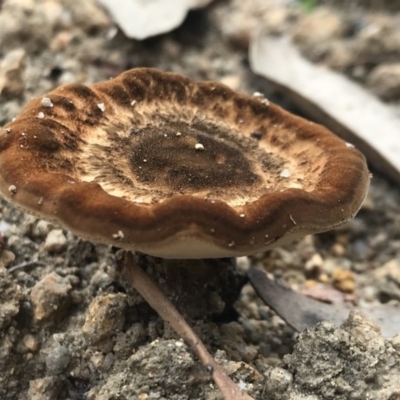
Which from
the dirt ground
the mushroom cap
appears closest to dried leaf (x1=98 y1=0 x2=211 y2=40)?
the dirt ground

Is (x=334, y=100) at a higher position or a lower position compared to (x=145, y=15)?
lower

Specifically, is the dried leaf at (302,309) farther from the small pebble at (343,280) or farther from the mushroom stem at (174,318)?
the mushroom stem at (174,318)

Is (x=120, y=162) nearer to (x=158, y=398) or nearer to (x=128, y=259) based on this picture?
(x=128, y=259)

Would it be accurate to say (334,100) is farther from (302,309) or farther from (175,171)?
(175,171)

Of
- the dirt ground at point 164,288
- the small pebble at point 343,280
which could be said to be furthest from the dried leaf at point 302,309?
the small pebble at point 343,280

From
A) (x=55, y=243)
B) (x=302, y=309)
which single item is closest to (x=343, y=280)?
(x=302, y=309)

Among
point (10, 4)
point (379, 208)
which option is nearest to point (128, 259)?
point (379, 208)

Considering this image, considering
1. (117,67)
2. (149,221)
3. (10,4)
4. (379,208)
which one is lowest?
(379,208)
